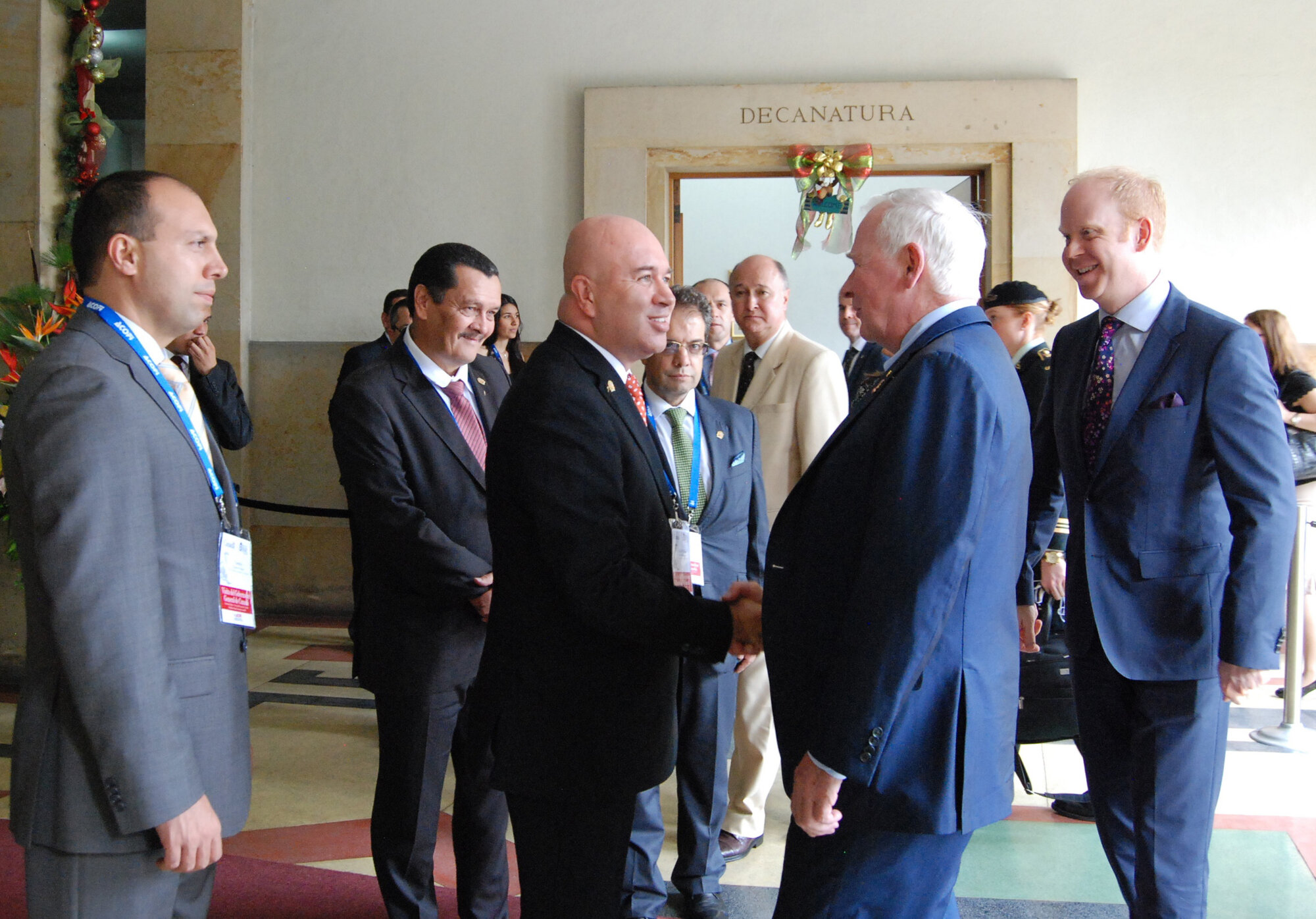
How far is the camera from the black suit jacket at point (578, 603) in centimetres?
173

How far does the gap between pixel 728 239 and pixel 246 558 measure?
10.6m

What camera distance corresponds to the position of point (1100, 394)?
2.29 metres

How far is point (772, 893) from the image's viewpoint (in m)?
2.87

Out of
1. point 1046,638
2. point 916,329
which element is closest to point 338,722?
point 1046,638

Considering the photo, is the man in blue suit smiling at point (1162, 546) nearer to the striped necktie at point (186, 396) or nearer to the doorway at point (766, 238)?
the striped necktie at point (186, 396)

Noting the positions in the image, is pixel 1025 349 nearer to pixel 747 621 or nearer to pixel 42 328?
pixel 747 621

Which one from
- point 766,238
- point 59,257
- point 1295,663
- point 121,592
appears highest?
point 766,238

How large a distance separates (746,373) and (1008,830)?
1.75 meters

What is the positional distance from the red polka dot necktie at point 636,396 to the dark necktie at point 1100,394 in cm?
101

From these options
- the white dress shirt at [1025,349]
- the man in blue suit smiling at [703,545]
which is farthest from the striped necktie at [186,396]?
the white dress shirt at [1025,349]

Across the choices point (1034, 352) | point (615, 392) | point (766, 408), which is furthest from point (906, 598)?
point (1034, 352)

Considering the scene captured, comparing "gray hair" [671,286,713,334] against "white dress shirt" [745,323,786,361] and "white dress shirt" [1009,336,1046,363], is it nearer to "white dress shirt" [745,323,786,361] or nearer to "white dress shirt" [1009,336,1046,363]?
"white dress shirt" [745,323,786,361]

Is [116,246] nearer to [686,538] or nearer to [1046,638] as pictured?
[686,538]

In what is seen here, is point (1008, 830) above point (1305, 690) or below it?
below
